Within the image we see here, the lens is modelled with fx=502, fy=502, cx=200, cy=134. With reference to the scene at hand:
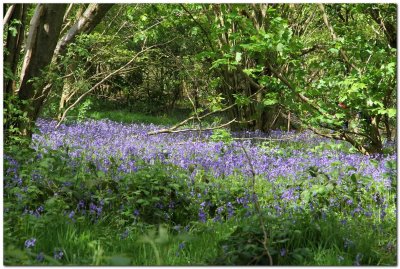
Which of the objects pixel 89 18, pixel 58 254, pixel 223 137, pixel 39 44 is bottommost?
pixel 58 254

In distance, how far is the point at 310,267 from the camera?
2.73 meters

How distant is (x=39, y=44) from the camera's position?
497cm

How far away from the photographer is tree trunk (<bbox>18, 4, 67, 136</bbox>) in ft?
16.0

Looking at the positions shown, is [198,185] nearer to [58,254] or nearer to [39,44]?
[58,254]

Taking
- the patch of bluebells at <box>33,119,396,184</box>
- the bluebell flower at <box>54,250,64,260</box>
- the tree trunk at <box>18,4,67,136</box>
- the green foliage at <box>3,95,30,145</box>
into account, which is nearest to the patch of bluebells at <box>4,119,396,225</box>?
the patch of bluebells at <box>33,119,396,184</box>

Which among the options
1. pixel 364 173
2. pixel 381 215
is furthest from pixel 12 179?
pixel 364 173

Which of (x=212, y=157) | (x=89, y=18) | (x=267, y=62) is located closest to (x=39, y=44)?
(x=89, y=18)

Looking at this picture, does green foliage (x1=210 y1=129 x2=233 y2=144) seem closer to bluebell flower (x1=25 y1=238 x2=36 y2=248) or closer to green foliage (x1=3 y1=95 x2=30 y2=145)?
green foliage (x1=3 y1=95 x2=30 y2=145)

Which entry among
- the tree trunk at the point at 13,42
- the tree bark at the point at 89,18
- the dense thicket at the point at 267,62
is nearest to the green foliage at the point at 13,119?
the dense thicket at the point at 267,62

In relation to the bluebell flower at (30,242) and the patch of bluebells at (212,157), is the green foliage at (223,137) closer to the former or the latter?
the patch of bluebells at (212,157)

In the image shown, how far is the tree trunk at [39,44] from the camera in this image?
488cm

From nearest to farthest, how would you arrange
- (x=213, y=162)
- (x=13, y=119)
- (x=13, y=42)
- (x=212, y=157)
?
(x=13, y=119), (x=13, y=42), (x=213, y=162), (x=212, y=157)

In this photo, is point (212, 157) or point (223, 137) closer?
point (212, 157)

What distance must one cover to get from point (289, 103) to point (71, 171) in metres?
3.32
